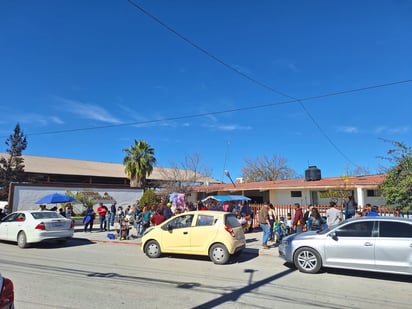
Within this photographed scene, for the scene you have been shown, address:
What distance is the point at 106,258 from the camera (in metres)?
10.2

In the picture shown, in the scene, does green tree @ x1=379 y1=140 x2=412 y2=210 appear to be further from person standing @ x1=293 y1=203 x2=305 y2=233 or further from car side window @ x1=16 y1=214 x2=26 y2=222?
car side window @ x1=16 y1=214 x2=26 y2=222

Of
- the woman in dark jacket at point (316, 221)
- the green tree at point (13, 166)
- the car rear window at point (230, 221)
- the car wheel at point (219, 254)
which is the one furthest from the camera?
the green tree at point (13, 166)

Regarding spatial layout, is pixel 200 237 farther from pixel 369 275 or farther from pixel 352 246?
pixel 369 275

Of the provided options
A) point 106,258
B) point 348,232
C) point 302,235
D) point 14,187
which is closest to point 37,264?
point 106,258

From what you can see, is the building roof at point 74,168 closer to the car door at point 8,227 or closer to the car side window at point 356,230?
the car door at point 8,227

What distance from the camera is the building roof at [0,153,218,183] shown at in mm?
37219

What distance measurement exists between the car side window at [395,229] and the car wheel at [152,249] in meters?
6.33

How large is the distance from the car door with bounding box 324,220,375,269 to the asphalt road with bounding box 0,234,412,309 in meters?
0.38

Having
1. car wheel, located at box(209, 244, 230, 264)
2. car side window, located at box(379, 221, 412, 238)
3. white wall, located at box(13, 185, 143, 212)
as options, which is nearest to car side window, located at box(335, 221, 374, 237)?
car side window, located at box(379, 221, 412, 238)

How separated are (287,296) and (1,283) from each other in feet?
15.6

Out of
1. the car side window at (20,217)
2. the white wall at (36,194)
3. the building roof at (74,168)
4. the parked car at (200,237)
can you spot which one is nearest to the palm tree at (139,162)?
the building roof at (74,168)

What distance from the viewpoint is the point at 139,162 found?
118ft

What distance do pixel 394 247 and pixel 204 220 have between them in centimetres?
500

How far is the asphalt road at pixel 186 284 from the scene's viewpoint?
5.63 metres
